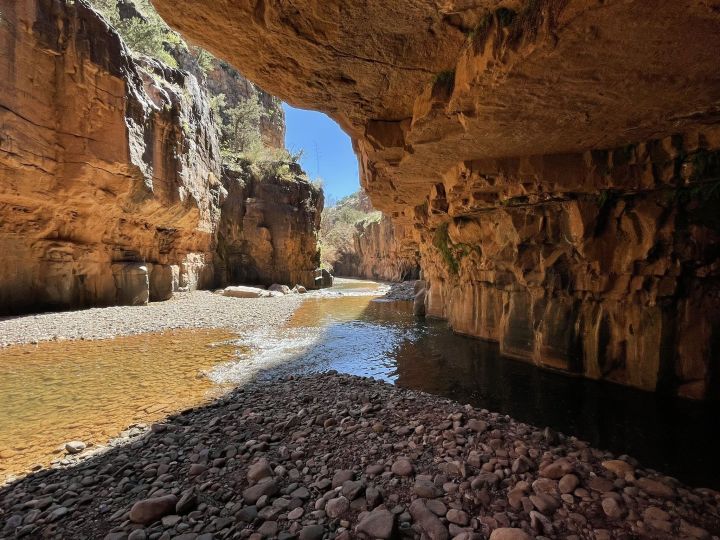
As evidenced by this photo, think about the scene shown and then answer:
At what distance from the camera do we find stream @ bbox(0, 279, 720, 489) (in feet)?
13.2

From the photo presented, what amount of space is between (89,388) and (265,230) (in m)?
20.3

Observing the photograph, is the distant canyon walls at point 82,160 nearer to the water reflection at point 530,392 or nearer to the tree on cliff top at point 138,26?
the tree on cliff top at point 138,26

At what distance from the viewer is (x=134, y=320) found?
11.0m

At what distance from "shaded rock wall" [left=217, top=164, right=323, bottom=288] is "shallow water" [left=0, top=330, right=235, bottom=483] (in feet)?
52.6

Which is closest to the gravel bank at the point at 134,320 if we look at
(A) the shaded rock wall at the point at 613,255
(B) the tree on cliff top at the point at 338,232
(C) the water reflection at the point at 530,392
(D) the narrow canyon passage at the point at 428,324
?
(D) the narrow canyon passage at the point at 428,324

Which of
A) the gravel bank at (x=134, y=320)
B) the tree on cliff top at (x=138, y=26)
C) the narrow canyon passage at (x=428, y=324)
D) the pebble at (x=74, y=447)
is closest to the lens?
the narrow canyon passage at (x=428, y=324)

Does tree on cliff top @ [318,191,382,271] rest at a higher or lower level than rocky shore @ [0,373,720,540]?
higher

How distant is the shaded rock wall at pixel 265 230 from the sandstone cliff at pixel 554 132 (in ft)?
60.3

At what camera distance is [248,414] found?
14.0 ft

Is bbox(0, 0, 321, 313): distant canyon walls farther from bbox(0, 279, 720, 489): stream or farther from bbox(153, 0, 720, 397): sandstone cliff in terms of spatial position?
bbox(153, 0, 720, 397): sandstone cliff

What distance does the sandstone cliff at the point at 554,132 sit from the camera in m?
3.08

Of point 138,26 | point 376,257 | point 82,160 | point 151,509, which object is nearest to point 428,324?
point 151,509

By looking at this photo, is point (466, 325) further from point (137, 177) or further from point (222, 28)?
point (137, 177)

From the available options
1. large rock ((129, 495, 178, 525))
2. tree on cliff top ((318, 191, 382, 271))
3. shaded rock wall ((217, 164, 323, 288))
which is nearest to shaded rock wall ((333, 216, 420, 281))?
tree on cliff top ((318, 191, 382, 271))
